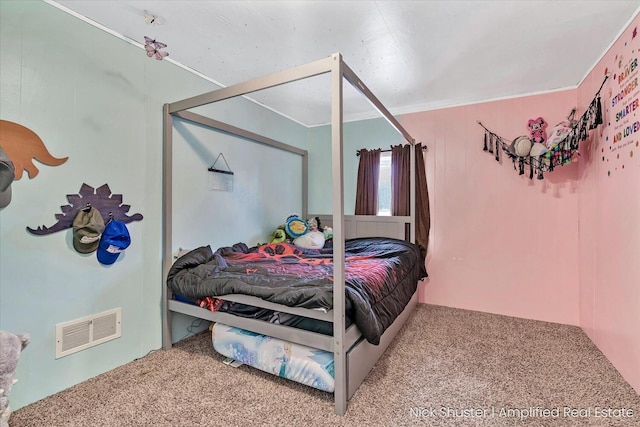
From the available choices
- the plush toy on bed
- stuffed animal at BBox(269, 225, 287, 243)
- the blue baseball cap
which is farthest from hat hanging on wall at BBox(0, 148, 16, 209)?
the plush toy on bed

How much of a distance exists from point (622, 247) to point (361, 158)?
2.39 meters

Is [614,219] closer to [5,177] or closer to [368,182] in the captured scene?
[368,182]

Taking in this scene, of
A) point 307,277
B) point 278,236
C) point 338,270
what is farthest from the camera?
point 278,236

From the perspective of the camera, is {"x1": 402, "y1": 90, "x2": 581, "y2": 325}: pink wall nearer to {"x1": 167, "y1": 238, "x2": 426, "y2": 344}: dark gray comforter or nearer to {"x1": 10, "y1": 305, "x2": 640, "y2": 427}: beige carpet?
{"x1": 167, "y1": 238, "x2": 426, "y2": 344}: dark gray comforter

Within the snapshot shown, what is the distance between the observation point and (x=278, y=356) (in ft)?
5.89

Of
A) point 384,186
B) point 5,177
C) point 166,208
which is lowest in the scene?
point 166,208

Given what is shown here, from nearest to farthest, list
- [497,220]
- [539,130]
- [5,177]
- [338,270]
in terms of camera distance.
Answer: [5,177], [338,270], [539,130], [497,220]

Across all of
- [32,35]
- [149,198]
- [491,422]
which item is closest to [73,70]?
[32,35]

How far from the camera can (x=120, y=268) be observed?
2014mm

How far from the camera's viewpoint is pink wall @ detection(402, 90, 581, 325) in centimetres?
281

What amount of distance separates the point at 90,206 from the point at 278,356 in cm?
149

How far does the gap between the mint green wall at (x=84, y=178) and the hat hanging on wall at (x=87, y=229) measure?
60 millimetres

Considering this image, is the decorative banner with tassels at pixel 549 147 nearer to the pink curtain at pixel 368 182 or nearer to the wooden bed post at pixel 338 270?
the pink curtain at pixel 368 182

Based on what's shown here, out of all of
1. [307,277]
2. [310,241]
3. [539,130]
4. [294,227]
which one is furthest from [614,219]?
[294,227]
